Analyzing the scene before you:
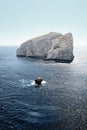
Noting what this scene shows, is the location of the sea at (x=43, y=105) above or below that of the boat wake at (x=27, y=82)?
below

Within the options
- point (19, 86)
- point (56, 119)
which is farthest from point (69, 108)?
point (19, 86)

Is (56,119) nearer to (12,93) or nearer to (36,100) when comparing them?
(36,100)

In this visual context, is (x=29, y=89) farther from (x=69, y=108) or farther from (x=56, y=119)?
(x=56, y=119)

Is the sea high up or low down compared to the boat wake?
down

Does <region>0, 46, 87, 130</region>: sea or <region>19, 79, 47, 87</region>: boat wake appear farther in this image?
<region>19, 79, 47, 87</region>: boat wake

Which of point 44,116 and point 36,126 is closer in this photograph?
point 36,126

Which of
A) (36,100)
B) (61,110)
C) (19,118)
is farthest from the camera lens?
(36,100)

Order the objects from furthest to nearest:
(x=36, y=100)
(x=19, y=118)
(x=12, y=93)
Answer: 1. (x=12, y=93)
2. (x=36, y=100)
3. (x=19, y=118)

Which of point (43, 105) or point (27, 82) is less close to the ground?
point (27, 82)

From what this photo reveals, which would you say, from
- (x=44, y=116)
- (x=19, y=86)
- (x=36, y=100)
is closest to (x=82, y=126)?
(x=44, y=116)

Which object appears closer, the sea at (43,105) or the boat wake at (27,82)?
the sea at (43,105)

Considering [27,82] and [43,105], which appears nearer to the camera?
[43,105]
